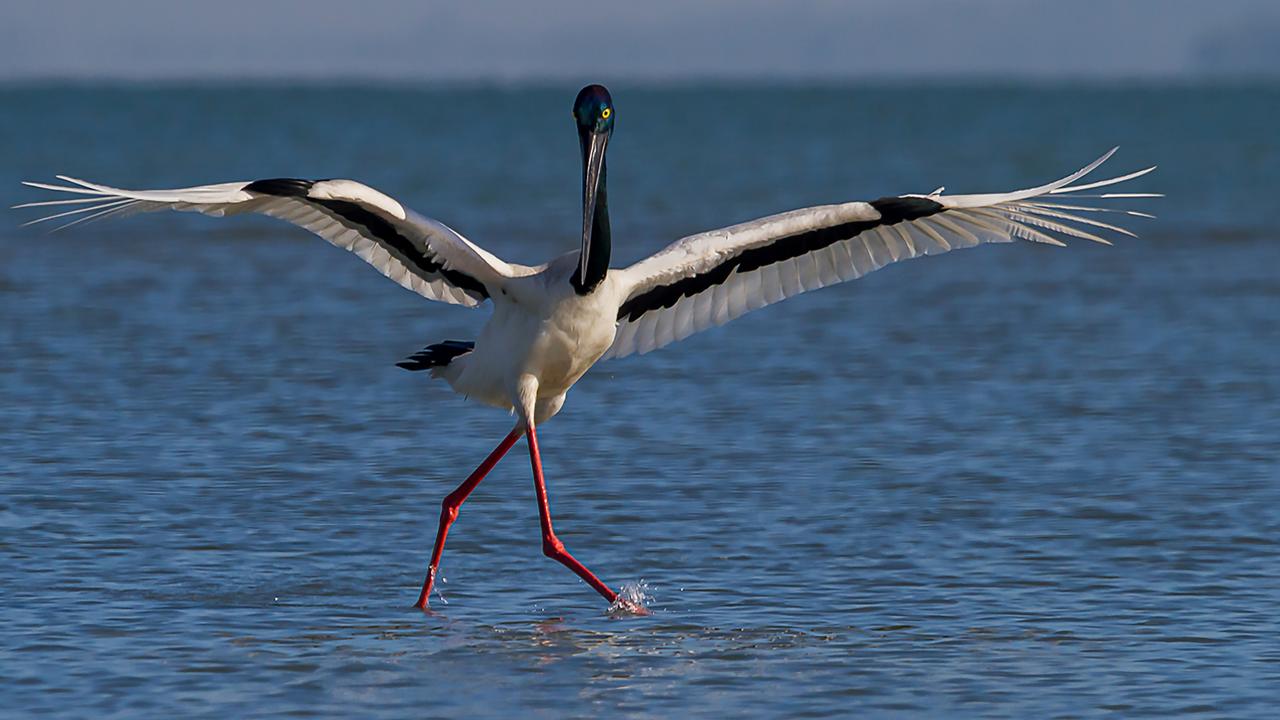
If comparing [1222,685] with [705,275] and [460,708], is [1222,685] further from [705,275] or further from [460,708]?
[705,275]

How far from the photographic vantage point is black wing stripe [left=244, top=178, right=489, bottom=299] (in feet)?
33.5

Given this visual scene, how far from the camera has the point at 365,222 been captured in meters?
10.9

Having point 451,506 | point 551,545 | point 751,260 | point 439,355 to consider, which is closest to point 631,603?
point 551,545

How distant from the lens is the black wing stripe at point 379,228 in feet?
33.5

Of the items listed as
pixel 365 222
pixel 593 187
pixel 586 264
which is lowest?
pixel 586 264

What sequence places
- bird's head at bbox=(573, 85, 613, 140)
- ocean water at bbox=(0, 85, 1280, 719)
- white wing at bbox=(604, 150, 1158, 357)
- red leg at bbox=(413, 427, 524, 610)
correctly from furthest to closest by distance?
white wing at bbox=(604, 150, 1158, 357)
bird's head at bbox=(573, 85, 613, 140)
red leg at bbox=(413, 427, 524, 610)
ocean water at bbox=(0, 85, 1280, 719)

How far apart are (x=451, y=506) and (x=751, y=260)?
2.05 meters

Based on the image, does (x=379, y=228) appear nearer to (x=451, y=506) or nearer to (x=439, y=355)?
(x=439, y=355)

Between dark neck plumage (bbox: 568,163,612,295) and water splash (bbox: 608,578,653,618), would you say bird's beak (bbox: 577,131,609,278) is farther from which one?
water splash (bbox: 608,578,653,618)

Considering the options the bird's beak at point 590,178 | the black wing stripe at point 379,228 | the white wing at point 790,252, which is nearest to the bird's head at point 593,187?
the bird's beak at point 590,178

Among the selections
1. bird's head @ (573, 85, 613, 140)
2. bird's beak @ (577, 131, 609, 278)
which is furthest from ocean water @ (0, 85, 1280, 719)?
bird's head @ (573, 85, 613, 140)

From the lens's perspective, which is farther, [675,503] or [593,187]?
[675,503]

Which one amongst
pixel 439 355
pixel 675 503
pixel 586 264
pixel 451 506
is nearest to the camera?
pixel 586 264

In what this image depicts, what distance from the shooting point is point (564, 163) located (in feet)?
212
